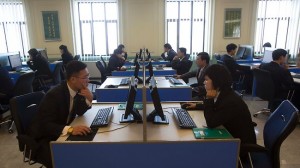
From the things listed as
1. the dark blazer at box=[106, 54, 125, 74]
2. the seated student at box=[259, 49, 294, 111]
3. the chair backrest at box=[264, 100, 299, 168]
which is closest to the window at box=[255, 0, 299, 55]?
the seated student at box=[259, 49, 294, 111]

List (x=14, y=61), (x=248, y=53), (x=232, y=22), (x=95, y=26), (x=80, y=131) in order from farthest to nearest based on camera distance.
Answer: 1. (x=95, y=26)
2. (x=232, y=22)
3. (x=248, y=53)
4. (x=14, y=61)
5. (x=80, y=131)

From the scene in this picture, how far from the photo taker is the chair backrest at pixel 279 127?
1.39 m

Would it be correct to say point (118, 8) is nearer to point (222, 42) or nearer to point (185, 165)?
point (222, 42)

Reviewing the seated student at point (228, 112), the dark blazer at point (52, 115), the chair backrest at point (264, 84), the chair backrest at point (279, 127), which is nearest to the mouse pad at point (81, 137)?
the dark blazer at point (52, 115)

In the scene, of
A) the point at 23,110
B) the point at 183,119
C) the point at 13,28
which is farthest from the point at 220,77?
the point at 13,28

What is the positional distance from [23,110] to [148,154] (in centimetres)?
106

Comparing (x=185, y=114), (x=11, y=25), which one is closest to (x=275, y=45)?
(x=185, y=114)

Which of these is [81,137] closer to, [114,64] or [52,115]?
[52,115]

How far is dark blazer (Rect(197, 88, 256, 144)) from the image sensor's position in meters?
1.51

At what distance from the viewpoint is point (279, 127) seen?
1.52 metres

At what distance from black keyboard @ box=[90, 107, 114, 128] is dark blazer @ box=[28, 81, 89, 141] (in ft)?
0.72

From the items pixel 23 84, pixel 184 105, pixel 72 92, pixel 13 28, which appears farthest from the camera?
pixel 13 28

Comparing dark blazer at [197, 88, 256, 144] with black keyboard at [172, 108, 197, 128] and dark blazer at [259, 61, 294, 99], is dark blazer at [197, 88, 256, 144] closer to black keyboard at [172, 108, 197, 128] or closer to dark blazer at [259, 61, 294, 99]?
black keyboard at [172, 108, 197, 128]

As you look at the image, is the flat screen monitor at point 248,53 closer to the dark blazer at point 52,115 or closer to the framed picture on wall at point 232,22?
the framed picture on wall at point 232,22
